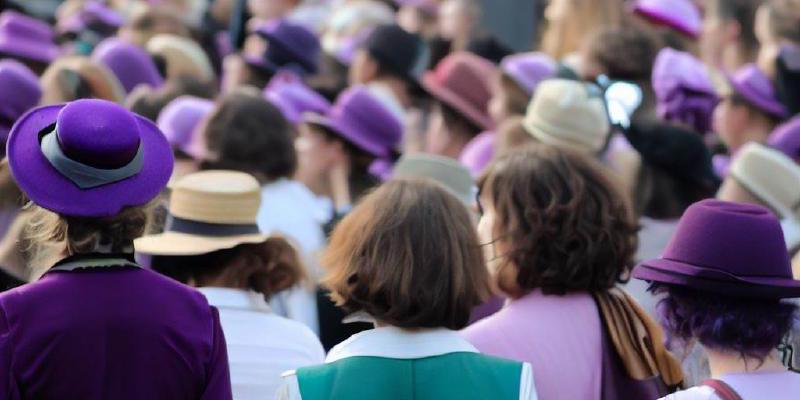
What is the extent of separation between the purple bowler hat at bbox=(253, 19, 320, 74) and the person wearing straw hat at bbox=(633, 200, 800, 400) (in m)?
5.87

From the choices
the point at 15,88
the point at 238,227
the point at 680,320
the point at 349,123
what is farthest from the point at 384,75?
the point at 680,320

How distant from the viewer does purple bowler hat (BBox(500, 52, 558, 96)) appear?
748cm

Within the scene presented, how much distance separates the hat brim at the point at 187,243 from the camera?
423 cm

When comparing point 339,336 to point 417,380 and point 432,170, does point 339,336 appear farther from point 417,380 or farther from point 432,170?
point 417,380

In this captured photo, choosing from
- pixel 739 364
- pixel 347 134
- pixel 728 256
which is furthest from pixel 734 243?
pixel 347 134

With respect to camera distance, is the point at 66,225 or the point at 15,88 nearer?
the point at 66,225

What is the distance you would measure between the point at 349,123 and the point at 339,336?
5.57 ft

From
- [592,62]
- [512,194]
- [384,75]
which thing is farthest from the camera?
[384,75]

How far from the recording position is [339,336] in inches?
215

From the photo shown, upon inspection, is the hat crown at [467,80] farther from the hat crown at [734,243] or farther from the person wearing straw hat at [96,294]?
the person wearing straw hat at [96,294]

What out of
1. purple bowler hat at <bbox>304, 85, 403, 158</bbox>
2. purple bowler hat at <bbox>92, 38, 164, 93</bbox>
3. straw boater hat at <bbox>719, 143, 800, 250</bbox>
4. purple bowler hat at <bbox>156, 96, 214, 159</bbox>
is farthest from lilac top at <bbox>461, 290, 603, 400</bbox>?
purple bowler hat at <bbox>92, 38, 164, 93</bbox>

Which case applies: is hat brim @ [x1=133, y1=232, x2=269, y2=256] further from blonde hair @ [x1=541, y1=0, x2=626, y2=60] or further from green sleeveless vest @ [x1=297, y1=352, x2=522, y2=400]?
blonde hair @ [x1=541, y1=0, x2=626, y2=60]

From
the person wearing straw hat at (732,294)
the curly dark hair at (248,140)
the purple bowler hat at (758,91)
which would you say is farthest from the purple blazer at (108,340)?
the purple bowler hat at (758,91)

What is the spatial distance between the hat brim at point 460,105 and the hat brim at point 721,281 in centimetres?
422
